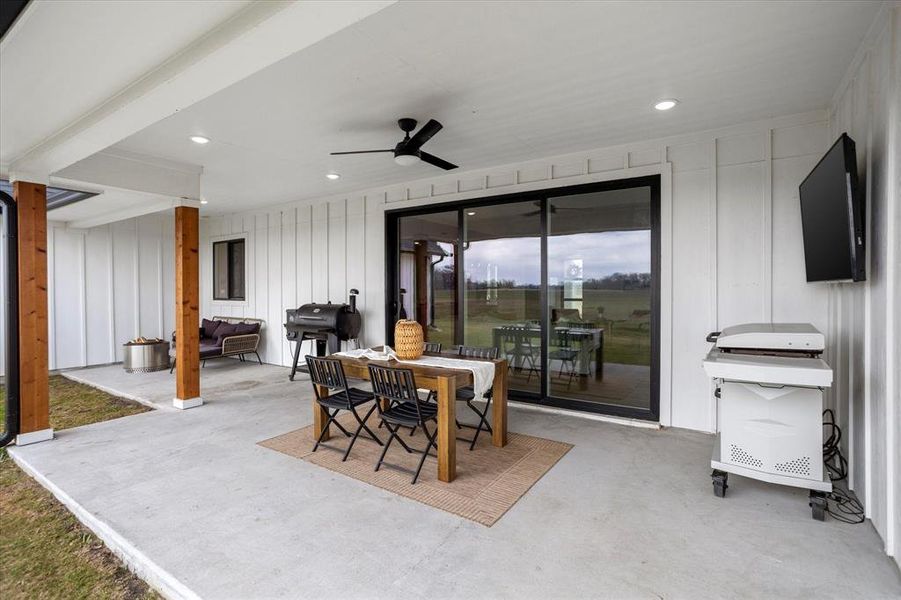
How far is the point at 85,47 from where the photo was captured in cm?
236

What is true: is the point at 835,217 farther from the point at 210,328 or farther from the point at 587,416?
the point at 210,328

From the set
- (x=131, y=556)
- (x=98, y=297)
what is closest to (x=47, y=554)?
(x=131, y=556)

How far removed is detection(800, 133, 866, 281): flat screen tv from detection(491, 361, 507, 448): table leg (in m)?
2.44

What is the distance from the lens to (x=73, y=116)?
3234mm

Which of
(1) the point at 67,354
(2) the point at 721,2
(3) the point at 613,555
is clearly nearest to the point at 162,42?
(2) the point at 721,2

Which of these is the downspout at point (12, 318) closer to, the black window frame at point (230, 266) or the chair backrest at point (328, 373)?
the chair backrest at point (328, 373)

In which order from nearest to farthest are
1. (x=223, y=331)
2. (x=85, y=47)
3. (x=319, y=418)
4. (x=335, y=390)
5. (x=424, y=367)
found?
(x=85, y=47) < (x=424, y=367) < (x=335, y=390) < (x=319, y=418) < (x=223, y=331)

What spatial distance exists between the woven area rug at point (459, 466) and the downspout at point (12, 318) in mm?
2272

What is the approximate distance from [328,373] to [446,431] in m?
1.19

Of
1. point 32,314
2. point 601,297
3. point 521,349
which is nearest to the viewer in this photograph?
point 32,314

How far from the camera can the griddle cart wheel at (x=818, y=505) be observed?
100 inches

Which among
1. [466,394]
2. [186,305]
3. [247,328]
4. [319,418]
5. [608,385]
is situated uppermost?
[186,305]

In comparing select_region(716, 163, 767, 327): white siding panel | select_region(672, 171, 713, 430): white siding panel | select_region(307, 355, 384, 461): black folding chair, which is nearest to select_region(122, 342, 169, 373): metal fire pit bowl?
select_region(307, 355, 384, 461): black folding chair

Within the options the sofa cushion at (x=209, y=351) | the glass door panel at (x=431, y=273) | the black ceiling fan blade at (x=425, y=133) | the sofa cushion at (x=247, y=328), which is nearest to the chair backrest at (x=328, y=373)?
the black ceiling fan blade at (x=425, y=133)
